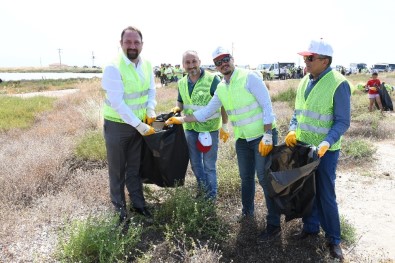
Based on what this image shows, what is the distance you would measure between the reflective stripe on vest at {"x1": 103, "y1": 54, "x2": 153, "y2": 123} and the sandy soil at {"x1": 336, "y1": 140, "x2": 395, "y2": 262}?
7.67 feet

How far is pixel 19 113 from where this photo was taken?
10.6 m

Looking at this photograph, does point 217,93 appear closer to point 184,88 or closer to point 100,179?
point 184,88

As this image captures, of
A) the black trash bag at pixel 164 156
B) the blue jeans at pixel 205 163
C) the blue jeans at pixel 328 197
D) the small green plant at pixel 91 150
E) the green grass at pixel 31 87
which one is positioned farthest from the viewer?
the green grass at pixel 31 87

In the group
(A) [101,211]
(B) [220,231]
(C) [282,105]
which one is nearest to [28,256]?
(A) [101,211]

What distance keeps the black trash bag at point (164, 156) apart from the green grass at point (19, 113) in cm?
622

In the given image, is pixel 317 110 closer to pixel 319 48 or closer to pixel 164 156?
pixel 319 48

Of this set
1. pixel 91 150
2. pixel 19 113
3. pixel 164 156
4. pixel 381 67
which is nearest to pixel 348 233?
pixel 164 156

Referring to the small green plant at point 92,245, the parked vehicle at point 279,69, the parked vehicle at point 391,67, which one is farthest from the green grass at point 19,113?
the parked vehicle at point 391,67

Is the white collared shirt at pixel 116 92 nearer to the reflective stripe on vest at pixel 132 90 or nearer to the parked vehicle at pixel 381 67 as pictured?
the reflective stripe on vest at pixel 132 90

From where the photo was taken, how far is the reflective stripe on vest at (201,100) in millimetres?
3623

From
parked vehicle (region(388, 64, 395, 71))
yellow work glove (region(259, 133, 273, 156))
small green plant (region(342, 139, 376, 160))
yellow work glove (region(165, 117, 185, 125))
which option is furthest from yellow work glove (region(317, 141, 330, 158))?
parked vehicle (region(388, 64, 395, 71))

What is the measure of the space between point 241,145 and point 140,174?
3.75 ft

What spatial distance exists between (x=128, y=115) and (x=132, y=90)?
0.28 meters

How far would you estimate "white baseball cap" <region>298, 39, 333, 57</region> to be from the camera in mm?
2672
